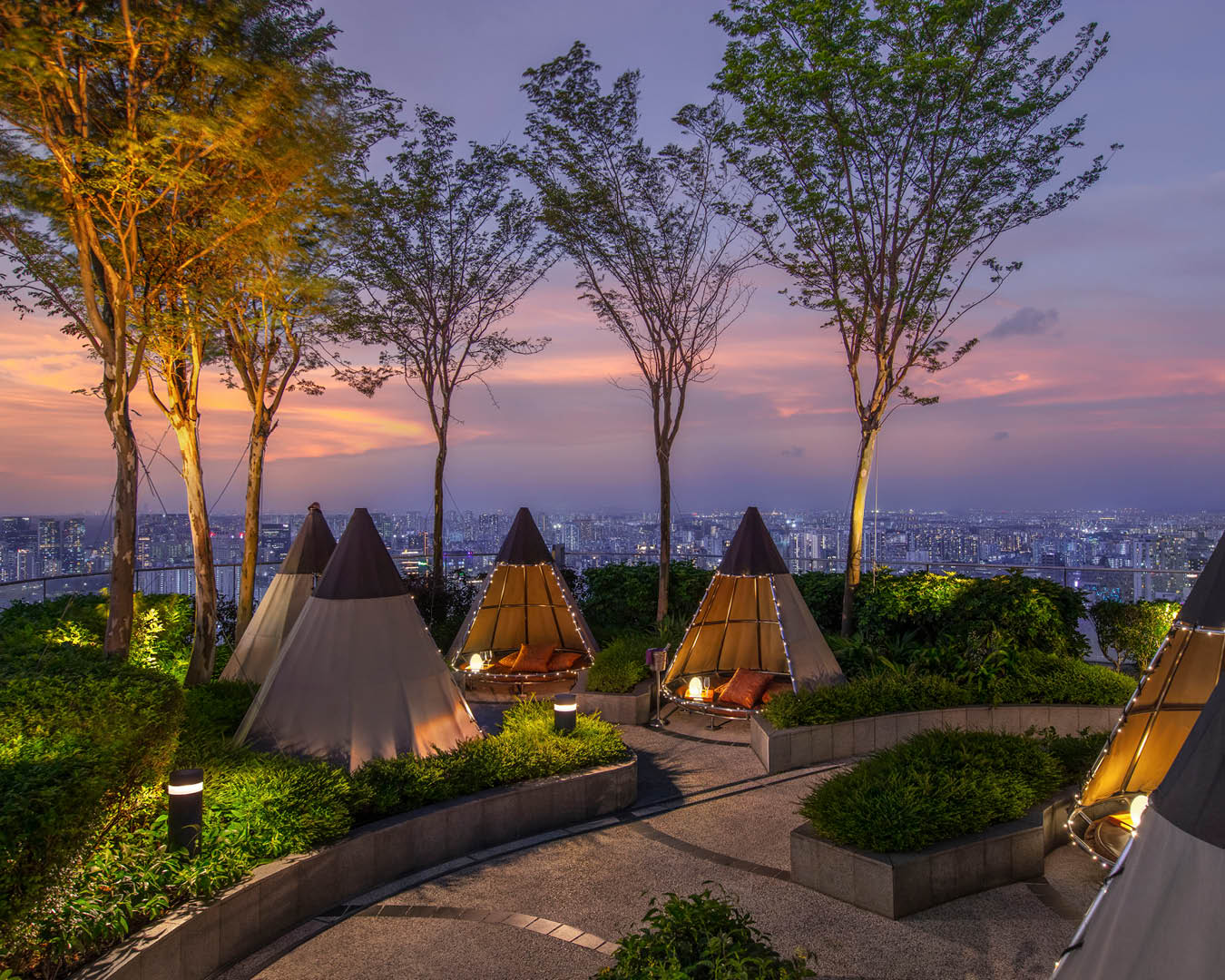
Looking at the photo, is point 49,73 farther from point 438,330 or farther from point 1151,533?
point 1151,533

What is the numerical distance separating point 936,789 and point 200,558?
8.50 meters

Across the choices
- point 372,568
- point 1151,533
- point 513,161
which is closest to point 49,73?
point 372,568

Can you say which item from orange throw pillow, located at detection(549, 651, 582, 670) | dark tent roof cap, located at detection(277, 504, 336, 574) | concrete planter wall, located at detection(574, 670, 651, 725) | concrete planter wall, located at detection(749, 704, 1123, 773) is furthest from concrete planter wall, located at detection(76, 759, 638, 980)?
dark tent roof cap, located at detection(277, 504, 336, 574)

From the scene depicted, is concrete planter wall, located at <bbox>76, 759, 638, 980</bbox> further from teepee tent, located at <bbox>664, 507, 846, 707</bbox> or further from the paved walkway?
teepee tent, located at <bbox>664, 507, 846, 707</bbox>

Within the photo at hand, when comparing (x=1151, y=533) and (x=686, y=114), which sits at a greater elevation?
(x=686, y=114)

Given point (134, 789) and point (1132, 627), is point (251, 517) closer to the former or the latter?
point (134, 789)

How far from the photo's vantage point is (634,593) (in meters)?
14.7

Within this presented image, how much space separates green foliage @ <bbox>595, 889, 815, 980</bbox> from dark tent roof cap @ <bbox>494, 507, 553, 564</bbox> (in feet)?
28.3

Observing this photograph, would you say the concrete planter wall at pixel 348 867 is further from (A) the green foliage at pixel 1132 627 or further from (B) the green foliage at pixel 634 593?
(A) the green foliage at pixel 1132 627

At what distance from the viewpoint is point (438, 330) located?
1582 cm

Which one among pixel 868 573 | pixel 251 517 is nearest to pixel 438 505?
pixel 251 517

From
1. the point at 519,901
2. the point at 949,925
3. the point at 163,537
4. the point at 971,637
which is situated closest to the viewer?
the point at 949,925

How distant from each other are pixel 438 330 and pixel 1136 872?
48.4 feet

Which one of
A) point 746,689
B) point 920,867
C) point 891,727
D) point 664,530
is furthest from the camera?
point 664,530
